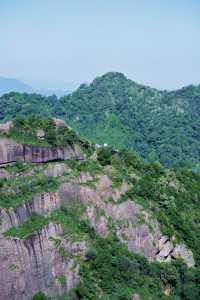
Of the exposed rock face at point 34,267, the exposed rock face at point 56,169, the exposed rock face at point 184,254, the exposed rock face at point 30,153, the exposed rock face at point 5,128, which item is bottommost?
the exposed rock face at point 184,254

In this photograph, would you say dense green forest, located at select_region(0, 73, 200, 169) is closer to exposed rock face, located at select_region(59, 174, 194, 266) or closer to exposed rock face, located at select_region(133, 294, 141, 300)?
exposed rock face, located at select_region(59, 174, 194, 266)

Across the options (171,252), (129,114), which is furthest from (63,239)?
(129,114)

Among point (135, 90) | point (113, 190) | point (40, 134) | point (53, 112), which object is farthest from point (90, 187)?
point (135, 90)

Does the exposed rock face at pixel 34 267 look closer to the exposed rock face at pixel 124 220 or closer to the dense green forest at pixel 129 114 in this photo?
the exposed rock face at pixel 124 220

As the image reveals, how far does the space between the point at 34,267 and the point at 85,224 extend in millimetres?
5495

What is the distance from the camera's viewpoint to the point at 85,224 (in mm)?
33438

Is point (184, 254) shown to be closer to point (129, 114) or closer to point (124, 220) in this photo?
point (124, 220)

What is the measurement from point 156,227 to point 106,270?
676 cm

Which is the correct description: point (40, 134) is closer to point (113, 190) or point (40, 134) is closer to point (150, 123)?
point (113, 190)

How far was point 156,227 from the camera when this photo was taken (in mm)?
37781

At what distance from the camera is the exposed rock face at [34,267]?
27.5 metres

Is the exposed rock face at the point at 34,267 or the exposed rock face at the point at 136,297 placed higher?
the exposed rock face at the point at 34,267

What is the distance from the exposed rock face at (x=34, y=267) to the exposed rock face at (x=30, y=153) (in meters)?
6.13

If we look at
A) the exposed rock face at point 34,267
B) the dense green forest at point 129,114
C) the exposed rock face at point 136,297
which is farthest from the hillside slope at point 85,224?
the dense green forest at point 129,114
